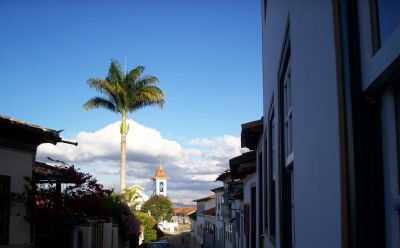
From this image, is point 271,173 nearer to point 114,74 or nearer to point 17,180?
point 17,180

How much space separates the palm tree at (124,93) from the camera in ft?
105

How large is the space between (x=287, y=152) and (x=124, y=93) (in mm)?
28041

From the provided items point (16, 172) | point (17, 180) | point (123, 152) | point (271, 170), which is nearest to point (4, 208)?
point (17, 180)

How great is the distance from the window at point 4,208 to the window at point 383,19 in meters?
9.63

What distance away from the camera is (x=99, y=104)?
3206 cm

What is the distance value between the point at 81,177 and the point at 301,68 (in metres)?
10.3

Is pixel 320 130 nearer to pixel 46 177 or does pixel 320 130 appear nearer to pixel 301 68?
pixel 301 68

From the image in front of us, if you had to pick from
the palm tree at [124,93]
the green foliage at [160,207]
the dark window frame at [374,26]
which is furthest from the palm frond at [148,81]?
the green foliage at [160,207]

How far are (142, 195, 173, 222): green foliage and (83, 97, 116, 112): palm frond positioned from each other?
195ft

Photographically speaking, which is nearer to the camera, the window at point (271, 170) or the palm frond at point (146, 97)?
the window at point (271, 170)

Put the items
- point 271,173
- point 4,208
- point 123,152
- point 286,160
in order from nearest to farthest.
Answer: point 286,160 → point 271,173 → point 4,208 → point 123,152

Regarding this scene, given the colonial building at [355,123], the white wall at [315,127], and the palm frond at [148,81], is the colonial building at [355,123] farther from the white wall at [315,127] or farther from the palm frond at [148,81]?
the palm frond at [148,81]

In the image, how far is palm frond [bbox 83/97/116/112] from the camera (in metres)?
31.9

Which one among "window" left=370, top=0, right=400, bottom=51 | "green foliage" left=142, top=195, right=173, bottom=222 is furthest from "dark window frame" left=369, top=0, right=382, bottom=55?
"green foliage" left=142, top=195, right=173, bottom=222
